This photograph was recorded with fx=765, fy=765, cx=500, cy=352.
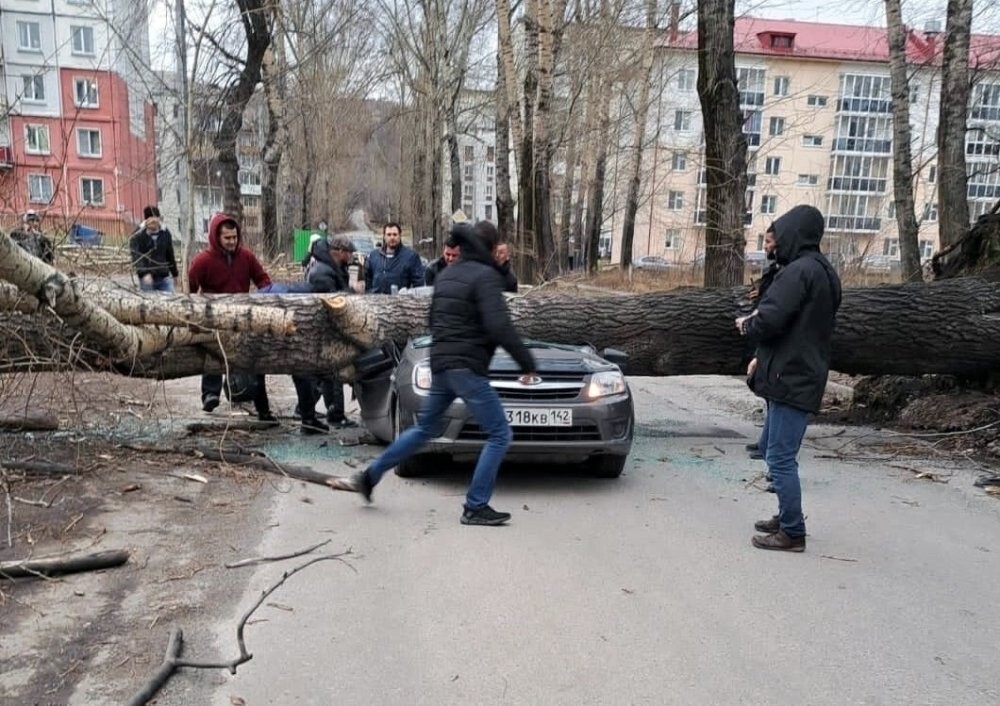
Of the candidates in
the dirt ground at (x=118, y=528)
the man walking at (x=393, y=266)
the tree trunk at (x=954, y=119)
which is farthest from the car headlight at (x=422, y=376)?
the tree trunk at (x=954, y=119)

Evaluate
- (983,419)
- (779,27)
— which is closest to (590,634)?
(983,419)

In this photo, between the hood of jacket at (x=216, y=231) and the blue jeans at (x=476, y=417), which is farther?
the hood of jacket at (x=216, y=231)

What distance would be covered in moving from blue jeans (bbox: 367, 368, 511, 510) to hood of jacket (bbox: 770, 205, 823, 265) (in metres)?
1.82

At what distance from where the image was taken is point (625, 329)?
6973 mm

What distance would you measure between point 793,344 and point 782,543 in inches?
43.1

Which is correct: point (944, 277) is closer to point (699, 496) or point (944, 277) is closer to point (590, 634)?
point (699, 496)

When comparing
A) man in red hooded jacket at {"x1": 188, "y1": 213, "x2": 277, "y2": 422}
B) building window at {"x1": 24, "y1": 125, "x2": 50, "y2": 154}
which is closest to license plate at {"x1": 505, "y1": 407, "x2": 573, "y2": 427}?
man in red hooded jacket at {"x1": 188, "y1": 213, "x2": 277, "y2": 422}

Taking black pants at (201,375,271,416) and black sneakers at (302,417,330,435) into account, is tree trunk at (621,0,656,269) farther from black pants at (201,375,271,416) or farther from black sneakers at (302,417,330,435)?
black sneakers at (302,417,330,435)

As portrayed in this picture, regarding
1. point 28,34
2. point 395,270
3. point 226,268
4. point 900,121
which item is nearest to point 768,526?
point 226,268

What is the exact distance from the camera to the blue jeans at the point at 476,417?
14.5 ft

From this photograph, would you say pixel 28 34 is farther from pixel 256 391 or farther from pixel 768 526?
pixel 768 526

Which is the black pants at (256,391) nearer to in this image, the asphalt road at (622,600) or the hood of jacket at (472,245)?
the asphalt road at (622,600)

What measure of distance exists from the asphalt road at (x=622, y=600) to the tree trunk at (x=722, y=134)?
4.66m

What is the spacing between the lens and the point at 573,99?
22.4 m
